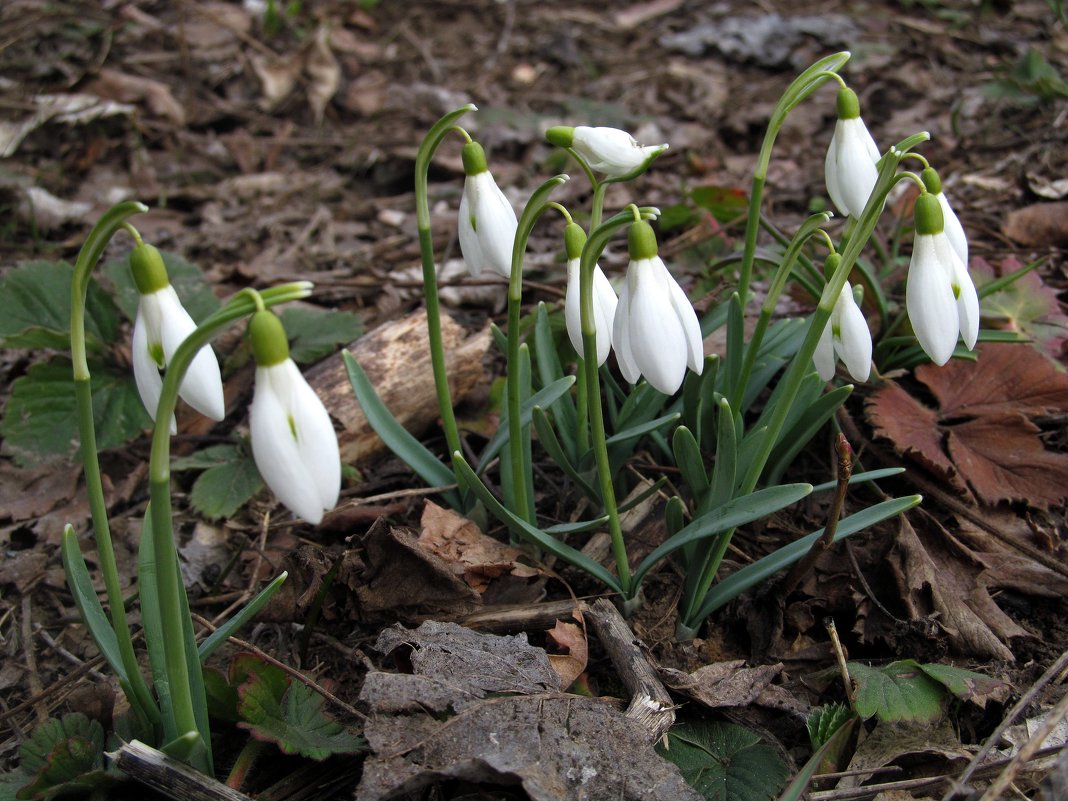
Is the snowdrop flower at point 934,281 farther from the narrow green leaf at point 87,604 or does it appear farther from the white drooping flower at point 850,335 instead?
the narrow green leaf at point 87,604

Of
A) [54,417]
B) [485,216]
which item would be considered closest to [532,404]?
[485,216]

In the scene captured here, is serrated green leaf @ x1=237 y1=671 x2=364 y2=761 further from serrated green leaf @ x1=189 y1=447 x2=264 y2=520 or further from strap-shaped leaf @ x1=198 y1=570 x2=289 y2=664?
serrated green leaf @ x1=189 y1=447 x2=264 y2=520

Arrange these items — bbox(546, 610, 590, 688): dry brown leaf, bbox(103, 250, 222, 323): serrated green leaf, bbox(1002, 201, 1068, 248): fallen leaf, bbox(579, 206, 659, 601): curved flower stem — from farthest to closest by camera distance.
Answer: bbox(1002, 201, 1068, 248): fallen leaf
bbox(103, 250, 222, 323): serrated green leaf
bbox(546, 610, 590, 688): dry brown leaf
bbox(579, 206, 659, 601): curved flower stem

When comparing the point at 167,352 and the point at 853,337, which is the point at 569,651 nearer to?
the point at 853,337

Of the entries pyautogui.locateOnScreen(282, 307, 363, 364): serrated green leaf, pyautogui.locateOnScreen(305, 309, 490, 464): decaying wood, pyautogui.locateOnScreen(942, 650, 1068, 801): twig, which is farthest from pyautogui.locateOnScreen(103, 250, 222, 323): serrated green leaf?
pyautogui.locateOnScreen(942, 650, 1068, 801): twig

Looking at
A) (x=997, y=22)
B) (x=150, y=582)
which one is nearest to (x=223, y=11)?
(x=997, y=22)

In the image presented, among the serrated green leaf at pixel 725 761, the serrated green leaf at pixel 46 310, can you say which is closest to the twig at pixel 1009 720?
the serrated green leaf at pixel 725 761

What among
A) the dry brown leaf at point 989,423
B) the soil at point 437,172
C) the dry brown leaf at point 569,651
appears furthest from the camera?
the dry brown leaf at point 989,423
